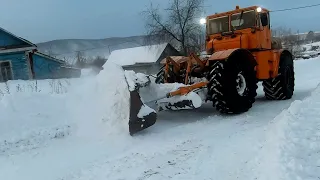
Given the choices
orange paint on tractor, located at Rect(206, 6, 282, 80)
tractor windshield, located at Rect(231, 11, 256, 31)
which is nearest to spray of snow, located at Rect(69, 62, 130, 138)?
orange paint on tractor, located at Rect(206, 6, 282, 80)

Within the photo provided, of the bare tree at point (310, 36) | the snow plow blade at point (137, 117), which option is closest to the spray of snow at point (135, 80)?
the snow plow blade at point (137, 117)

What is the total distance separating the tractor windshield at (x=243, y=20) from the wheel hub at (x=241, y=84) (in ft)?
5.10

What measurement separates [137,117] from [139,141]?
519 millimetres

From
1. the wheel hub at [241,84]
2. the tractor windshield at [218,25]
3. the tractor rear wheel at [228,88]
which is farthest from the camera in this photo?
A: the tractor windshield at [218,25]

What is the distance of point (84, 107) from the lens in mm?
6801

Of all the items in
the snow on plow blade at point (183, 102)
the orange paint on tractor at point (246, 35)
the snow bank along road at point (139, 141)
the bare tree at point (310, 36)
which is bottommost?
the snow bank along road at point (139, 141)

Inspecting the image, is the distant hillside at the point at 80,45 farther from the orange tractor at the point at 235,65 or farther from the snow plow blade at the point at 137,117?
the snow plow blade at the point at 137,117

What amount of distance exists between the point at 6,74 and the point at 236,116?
22639 millimetres

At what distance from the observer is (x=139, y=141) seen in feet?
18.2

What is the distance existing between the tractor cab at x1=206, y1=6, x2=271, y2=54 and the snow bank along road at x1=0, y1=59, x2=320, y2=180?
1.71 metres

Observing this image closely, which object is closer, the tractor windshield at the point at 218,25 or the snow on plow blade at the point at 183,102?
A: the snow on plow blade at the point at 183,102

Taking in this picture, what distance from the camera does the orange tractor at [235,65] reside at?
706 cm

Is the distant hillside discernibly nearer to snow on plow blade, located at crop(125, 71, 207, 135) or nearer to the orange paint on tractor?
the orange paint on tractor

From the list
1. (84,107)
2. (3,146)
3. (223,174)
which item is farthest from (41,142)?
(223,174)
